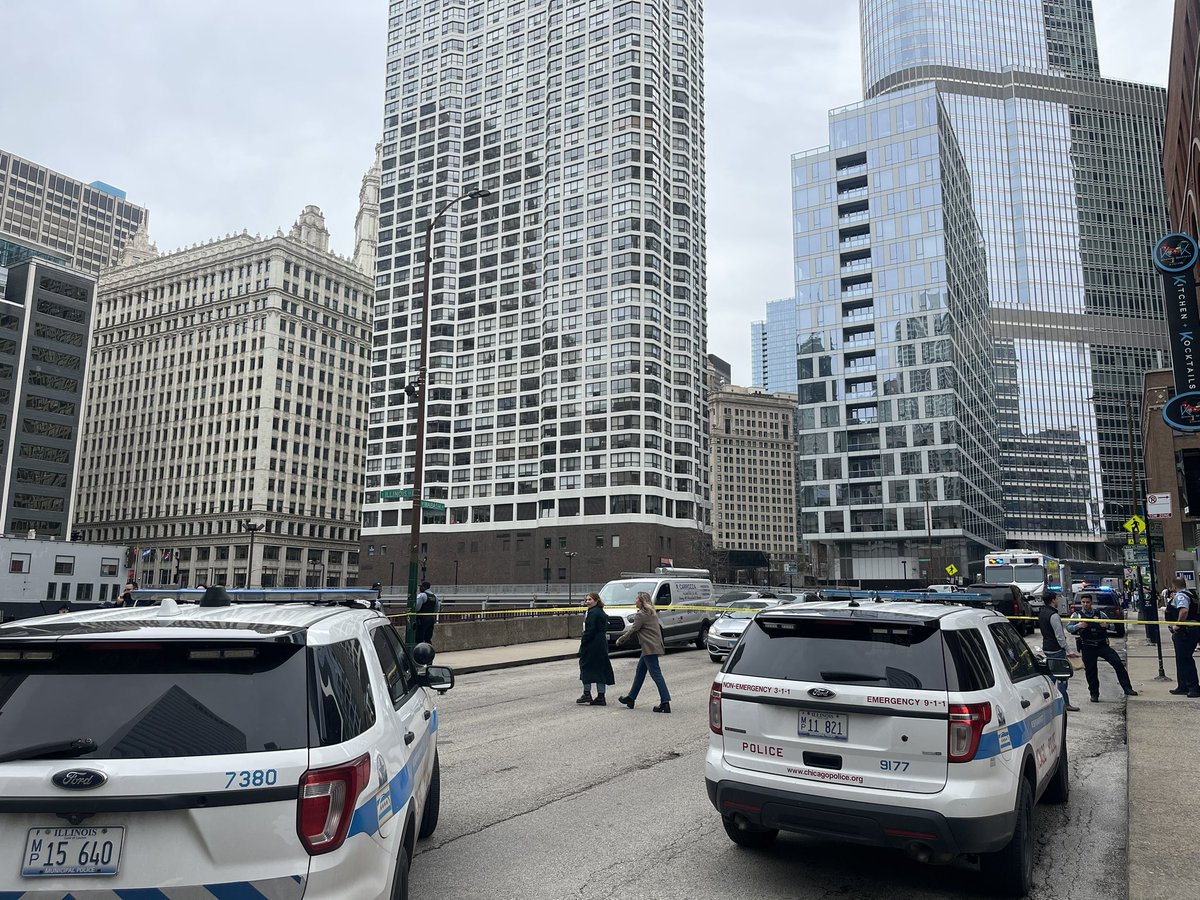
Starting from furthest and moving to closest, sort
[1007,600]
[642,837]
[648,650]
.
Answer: [1007,600] → [648,650] → [642,837]

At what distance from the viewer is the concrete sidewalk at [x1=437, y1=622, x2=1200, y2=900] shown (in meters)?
5.14

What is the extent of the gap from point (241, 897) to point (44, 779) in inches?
30.3

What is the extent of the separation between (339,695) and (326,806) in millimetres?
463

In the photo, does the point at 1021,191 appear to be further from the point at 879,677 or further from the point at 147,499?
the point at 879,677

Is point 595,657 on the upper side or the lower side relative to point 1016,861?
upper

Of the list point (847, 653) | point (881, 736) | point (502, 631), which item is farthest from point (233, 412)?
point (881, 736)

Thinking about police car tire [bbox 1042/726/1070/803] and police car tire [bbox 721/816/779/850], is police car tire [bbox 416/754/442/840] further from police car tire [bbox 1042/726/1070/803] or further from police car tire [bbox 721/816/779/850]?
police car tire [bbox 1042/726/1070/803]

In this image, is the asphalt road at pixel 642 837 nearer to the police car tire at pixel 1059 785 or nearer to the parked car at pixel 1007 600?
the police car tire at pixel 1059 785

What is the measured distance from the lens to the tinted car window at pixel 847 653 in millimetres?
5113

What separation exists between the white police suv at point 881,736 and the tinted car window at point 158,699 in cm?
321

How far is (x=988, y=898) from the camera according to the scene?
518 cm

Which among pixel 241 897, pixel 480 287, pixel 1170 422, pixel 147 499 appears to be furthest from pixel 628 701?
pixel 147 499

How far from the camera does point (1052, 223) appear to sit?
6024 inches

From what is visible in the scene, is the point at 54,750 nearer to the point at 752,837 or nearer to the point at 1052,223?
the point at 752,837
